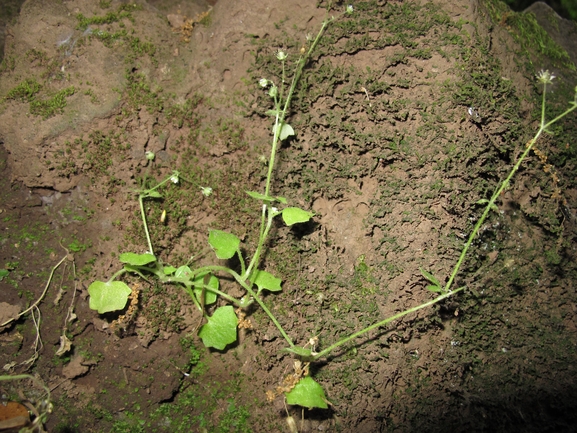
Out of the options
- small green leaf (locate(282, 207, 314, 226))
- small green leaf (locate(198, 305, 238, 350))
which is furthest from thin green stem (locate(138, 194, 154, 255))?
small green leaf (locate(282, 207, 314, 226))

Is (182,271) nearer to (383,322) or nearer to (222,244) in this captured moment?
(222,244)

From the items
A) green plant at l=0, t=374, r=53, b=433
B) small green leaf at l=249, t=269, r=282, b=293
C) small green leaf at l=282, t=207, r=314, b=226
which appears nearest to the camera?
green plant at l=0, t=374, r=53, b=433

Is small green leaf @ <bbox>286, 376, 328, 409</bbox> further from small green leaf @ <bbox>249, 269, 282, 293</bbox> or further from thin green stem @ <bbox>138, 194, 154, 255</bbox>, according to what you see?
thin green stem @ <bbox>138, 194, 154, 255</bbox>

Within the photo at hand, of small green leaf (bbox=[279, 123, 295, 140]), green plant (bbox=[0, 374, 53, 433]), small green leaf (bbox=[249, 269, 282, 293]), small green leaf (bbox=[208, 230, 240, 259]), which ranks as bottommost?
green plant (bbox=[0, 374, 53, 433])

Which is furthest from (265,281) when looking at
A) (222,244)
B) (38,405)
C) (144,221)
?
(38,405)

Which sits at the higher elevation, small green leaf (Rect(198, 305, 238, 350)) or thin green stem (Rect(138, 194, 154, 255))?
thin green stem (Rect(138, 194, 154, 255))

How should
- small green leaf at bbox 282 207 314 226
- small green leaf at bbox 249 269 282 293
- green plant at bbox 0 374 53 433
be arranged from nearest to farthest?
green plant at bbox 0 374 53 433 → small green leaf at bbox 282 207 314 226 → small green leaf at bbox 249 269 282 293

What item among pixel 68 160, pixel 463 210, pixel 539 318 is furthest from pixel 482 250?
pixel 68 160

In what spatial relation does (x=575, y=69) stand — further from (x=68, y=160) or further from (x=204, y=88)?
(x=68, y=160)
